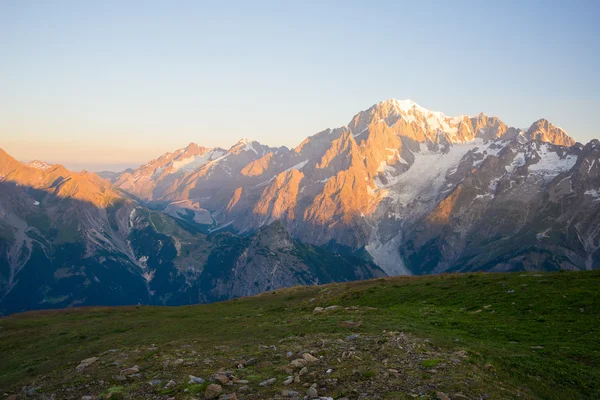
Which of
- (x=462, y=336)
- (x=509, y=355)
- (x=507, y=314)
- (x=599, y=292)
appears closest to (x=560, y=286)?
(x=599, y=292)

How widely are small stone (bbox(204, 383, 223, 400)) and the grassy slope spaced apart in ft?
9.24

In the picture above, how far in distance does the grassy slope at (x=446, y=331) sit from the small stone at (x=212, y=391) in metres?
2.82

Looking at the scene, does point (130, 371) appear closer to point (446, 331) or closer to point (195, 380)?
point (195, 380)

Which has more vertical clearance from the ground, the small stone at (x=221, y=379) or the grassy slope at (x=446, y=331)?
the small stone at (x=221, y=379)

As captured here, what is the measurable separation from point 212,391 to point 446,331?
20543 millimetres

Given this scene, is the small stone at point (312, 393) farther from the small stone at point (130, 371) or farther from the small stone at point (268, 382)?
the small stone at point (130, 371)

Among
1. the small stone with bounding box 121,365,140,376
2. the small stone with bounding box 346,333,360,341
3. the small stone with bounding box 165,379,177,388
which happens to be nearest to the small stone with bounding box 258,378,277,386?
the small stone with bounding box 165,379,177,388

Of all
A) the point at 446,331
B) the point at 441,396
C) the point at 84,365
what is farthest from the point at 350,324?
the point at 84,365

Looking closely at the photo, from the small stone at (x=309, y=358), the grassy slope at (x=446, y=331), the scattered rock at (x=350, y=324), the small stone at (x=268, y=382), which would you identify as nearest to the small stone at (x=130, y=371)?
the grassy slope at (x=446, y=331)

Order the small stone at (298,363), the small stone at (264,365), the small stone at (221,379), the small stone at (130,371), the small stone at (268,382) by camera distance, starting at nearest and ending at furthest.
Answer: the small stone at (268,382) → the small stone at (221,379) → the small stone at (298,363) → the small stone at (264,365) → the small stone at (130,371)

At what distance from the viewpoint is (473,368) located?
2480 centimetres

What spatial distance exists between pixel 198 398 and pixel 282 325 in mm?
23427

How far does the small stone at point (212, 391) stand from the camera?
906 inches

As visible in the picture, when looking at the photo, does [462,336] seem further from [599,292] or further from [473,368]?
[599,292]
